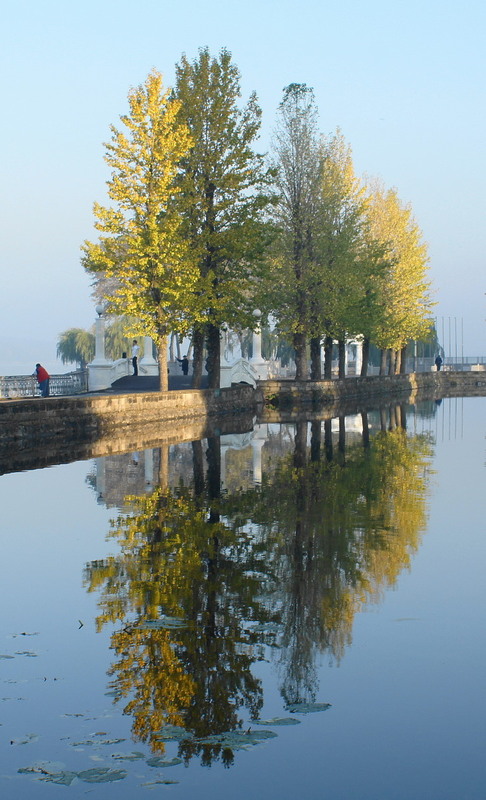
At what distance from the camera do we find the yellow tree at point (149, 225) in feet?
120

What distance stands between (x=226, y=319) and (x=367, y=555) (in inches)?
1139

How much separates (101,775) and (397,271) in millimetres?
61165

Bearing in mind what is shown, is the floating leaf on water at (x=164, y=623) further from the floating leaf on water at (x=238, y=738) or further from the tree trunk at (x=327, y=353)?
the tree trunk at (x=327, y=353)

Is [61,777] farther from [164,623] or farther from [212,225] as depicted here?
[212,225]

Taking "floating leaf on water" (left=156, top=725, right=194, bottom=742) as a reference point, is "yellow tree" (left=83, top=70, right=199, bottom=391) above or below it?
above

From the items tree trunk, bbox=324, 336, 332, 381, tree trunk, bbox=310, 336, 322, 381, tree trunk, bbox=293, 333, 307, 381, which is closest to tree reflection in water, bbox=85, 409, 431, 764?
tree trunk, bbox=293, 333, 307, 381

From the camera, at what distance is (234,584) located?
1004cm

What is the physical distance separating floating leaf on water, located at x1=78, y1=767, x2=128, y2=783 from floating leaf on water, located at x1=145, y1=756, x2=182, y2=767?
18 centimetres

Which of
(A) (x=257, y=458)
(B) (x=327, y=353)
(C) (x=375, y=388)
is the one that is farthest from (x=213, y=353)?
(C) (x=375, y=388)

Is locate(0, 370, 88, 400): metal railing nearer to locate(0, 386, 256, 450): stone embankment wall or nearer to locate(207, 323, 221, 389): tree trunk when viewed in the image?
locate(0, 386, 256, 450): stone embankment wall

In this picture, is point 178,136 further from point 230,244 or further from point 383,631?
point 383,631

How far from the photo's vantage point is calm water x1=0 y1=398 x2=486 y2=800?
566 centimetres

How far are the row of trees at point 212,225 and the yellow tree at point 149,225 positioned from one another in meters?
0.05

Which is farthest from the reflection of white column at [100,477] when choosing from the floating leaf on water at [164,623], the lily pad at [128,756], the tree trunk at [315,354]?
the tree trunk at [315,354]
